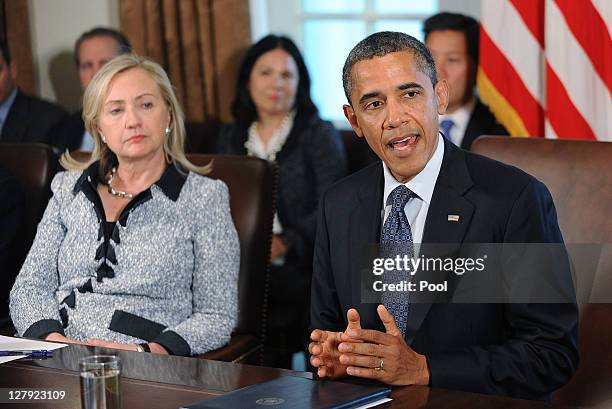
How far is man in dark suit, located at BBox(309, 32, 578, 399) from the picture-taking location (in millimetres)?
1871

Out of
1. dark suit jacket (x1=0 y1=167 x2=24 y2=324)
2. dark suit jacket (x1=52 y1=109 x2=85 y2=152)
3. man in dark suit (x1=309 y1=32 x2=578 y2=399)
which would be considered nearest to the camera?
man in dark suit (x1=309 y1=32 x2=578 y2=399)

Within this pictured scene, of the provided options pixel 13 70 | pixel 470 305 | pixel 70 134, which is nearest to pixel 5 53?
pixel 13 70

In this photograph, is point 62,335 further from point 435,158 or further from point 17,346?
point 435,158

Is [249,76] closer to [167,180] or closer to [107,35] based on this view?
[107,35]

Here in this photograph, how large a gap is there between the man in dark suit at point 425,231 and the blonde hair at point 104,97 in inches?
28.7

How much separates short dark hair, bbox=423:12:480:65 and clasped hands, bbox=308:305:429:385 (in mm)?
2250

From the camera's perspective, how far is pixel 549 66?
322 centimetres

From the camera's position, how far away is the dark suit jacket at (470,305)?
1.88 m

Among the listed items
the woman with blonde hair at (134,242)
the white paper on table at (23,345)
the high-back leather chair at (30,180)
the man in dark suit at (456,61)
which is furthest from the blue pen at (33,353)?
the man in dark suit at (456,61)

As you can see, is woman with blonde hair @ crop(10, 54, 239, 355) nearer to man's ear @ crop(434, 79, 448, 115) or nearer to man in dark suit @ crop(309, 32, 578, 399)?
man in dark suit @ crop(309, 32, 578, 399)

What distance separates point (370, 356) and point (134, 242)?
→ 1.11m

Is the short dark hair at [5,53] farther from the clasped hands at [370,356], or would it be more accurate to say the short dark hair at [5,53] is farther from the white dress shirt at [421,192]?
the clasped hands at [370,356]

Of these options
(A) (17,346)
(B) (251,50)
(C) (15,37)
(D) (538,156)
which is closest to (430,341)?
(D) (538,156)

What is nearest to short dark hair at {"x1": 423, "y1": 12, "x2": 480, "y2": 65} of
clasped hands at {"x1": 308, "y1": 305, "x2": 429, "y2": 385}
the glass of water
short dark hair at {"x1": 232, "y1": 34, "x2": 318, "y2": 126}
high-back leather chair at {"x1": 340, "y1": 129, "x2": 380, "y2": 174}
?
high-back leather chair at {"x1": 340, "y1": 129, "x2": 380, "y2": 174}
